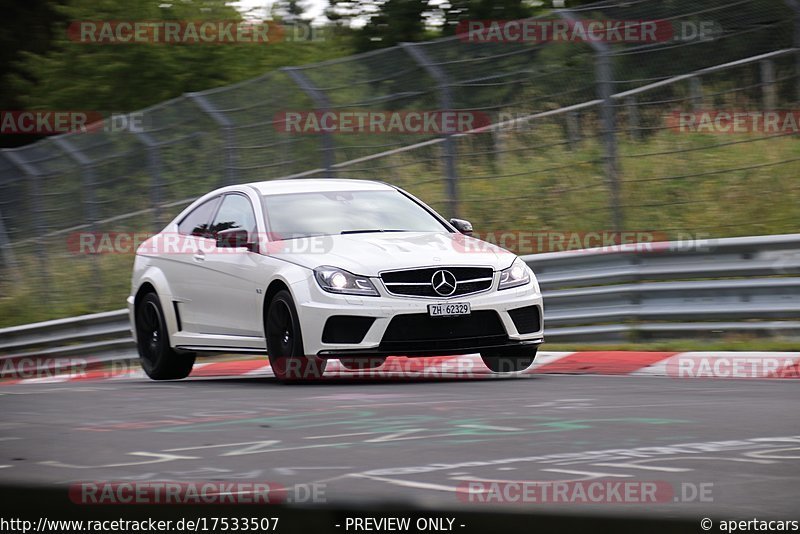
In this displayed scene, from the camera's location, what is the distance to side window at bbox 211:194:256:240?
9.88 metres

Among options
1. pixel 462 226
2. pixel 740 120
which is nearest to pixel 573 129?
pixel 740 120

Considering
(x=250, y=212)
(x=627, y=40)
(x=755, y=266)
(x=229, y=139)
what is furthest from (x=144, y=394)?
(x=229, y=139)

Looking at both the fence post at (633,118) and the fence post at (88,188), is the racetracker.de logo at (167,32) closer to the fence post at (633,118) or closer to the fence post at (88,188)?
the fence post at (88,188)

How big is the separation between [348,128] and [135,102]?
21.4 metres

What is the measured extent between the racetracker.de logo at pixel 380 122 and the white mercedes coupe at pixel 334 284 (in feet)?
7.80

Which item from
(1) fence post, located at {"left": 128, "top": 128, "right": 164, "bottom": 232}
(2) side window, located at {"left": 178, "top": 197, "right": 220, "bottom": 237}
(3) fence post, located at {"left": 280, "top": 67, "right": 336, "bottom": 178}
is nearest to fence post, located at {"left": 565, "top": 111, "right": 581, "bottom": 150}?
(3) fence post, located at {"left": 280, "top": 67, "right": 336, "bottom": 178}

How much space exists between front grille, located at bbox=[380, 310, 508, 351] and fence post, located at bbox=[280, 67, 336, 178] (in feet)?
18.0

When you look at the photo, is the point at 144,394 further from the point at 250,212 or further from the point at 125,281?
the point at 125,281

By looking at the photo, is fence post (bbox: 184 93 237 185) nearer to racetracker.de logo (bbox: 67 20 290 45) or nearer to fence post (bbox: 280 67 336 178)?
fence post (bbox: 280 67 336 178)

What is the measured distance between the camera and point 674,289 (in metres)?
10.7

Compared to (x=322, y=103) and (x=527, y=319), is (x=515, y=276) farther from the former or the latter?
(x=322, y=103)

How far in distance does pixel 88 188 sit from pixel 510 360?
10.8 m

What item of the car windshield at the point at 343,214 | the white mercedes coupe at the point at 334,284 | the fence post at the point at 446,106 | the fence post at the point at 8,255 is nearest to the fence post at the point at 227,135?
the fence post at the point at 446,106

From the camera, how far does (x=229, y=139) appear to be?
15.3m
